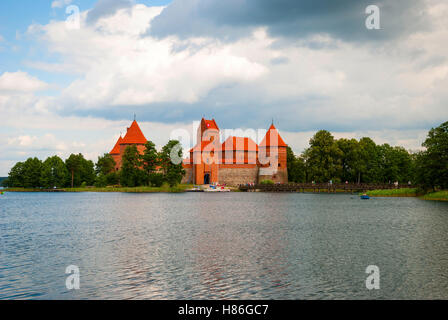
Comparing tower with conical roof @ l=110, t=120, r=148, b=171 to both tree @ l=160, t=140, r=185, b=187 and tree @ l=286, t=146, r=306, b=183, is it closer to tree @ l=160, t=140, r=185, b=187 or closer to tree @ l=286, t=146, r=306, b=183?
tree @ l=160, t=140, r=185, b=187

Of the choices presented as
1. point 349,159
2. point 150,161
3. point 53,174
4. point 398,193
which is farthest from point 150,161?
point 398,193

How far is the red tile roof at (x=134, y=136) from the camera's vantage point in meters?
103

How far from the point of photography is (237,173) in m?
100

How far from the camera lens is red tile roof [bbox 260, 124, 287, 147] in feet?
316

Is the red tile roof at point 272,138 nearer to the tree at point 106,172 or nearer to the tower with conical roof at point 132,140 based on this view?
the tower with conical roof at point 132,140

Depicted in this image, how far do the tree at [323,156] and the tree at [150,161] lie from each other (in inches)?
1195

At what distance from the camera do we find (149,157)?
3172 inches

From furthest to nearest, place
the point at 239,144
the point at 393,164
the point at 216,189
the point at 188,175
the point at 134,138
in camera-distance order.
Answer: the point at 239,144
the point at 134,138
the point at 188,175
the point at 216,189
the point at 393,164

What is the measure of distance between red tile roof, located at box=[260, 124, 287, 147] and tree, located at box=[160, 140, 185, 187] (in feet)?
81.7

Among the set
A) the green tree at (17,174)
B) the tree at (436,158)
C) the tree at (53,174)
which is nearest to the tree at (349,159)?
the tree at (436,158)

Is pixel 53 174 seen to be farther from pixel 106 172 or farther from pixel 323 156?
pixel 323 156

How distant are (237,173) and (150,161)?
26052mm
